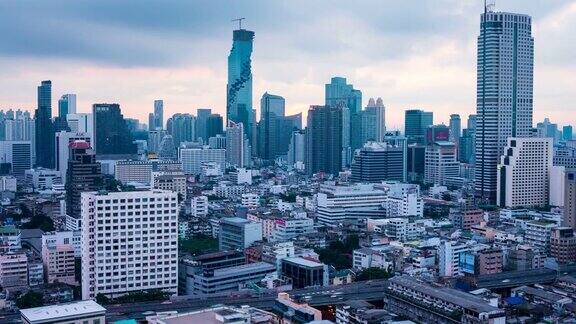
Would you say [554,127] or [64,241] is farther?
[554,127]

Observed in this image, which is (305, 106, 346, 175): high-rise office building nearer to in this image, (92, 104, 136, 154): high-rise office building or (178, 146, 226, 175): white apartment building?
(178, 146, 226, 175): white apartment building

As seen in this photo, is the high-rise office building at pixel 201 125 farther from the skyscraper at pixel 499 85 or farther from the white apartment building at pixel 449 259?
the white apartment building at pixel 449 259

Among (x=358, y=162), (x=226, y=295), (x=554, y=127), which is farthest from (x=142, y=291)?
(x=554, y=127)

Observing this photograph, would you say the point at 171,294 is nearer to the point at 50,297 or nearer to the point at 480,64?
the point at 50,297

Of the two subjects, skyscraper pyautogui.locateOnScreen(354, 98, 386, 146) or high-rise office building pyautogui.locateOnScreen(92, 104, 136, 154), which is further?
skyscraper pyautogui.locateOnScreen(354, 98, 386, 146)

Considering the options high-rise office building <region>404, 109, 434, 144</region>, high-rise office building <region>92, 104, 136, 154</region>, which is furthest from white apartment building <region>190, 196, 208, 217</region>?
high-rise office building <region>404, 109, 434, 144</region>

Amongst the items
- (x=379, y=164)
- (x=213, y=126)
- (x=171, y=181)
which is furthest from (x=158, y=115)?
(x=171, y=181)
